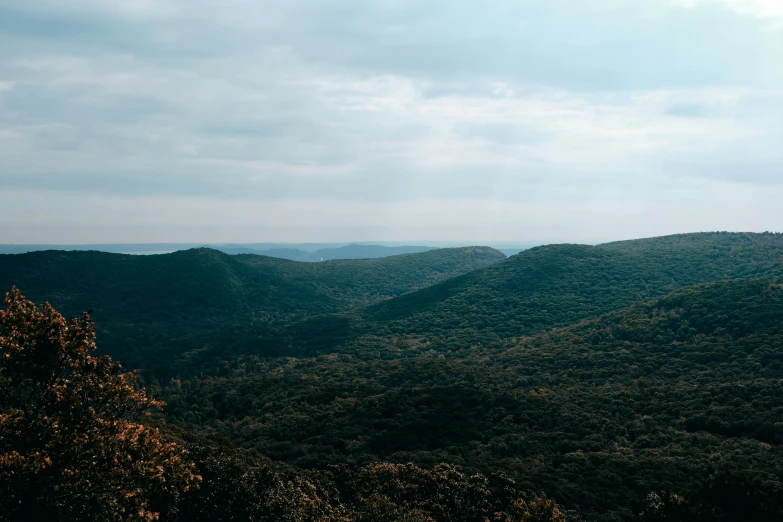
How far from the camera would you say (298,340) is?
147375mm

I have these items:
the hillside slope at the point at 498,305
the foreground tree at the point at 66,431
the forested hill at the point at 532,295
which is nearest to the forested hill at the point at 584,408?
the hillside slope at the point at 498,305

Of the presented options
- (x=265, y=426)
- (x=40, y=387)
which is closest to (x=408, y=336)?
(x=265, y=426)

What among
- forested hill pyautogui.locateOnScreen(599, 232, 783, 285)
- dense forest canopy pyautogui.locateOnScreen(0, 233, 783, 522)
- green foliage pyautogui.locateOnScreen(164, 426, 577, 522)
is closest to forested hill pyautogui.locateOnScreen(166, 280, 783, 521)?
dense forest canopy pyautogui.locateOnScreen(0, 233, 783, 522)

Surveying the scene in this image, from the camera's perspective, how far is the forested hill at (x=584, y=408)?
5138cm

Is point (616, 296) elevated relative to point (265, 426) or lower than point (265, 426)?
elevated

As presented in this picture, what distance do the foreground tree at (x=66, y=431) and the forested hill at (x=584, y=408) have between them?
3301 cm

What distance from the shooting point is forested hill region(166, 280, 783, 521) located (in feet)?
169

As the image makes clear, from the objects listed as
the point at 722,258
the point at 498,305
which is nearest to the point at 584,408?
the point at 498,305

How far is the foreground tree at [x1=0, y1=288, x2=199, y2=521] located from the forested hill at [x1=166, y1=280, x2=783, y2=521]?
33010 mm

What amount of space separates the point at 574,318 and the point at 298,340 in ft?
258

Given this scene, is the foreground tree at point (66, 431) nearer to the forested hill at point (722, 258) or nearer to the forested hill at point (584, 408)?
the forested hill at point (584, 408)

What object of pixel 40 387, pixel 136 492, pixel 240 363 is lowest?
pixel 240 363

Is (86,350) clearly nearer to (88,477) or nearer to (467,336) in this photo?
(88,477)

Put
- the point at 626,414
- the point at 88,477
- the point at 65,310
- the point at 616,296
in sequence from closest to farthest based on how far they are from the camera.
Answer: the point at 88,477, the point at 626,414, the point at 616,296, the point at 65,310
